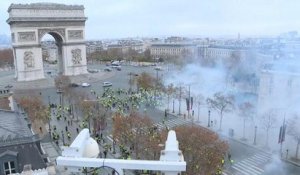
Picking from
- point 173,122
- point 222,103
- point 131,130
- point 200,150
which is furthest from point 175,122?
point 200,150

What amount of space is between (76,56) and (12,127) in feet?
184

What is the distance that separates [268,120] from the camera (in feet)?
103

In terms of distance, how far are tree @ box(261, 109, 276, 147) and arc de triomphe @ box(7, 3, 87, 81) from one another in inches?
1913

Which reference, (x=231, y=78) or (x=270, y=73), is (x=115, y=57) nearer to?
(x=231, y=78)

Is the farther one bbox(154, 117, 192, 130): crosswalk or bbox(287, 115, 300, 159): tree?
bbox(154, 117, 192, 130): crosswalk

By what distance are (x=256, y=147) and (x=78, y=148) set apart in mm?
28742

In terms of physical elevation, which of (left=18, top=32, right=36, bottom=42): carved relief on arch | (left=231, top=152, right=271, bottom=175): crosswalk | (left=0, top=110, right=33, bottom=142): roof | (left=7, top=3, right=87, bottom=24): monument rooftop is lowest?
(left=231, top=152, right=271, bottom=175): crosswalk

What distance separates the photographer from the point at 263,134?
3375 centimetres

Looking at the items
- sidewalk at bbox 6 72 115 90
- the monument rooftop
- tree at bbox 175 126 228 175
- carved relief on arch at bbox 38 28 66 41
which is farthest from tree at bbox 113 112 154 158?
carved relief on arch at bbox 38 28 66 41

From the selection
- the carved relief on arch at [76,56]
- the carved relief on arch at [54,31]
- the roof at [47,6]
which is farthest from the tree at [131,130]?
the carved relief on arch at [76,56]

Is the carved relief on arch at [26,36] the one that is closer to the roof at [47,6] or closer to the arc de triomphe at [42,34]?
the arc de triomphe at [42,34]

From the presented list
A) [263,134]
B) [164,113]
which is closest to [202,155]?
[263,134]

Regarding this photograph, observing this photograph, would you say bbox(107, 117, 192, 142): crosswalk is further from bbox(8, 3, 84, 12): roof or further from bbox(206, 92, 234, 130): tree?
bbox(8, 3, 84, 12): roof

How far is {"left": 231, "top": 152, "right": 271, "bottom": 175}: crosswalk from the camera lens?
1011 inches
